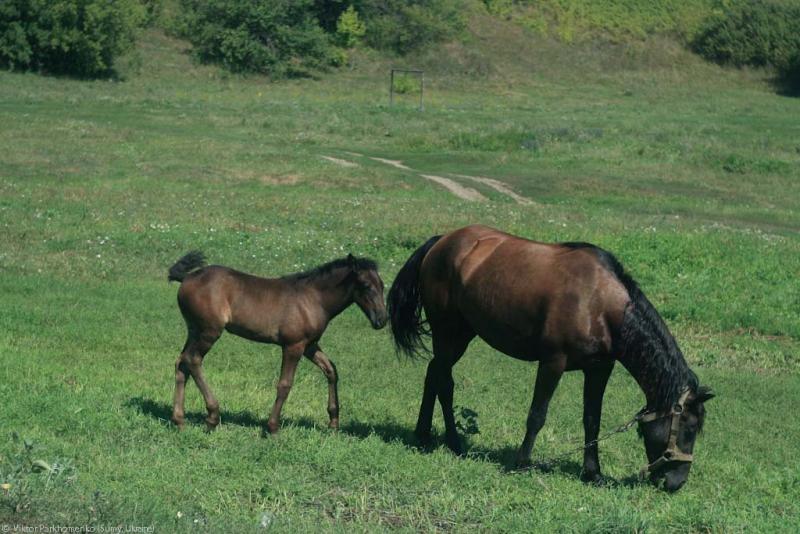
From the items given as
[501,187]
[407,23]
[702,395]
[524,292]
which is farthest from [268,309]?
[407,23]

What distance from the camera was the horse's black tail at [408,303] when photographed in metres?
10.5

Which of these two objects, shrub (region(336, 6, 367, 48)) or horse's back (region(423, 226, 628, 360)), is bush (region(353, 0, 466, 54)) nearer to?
shrub (region(336, 6, 367, 48))

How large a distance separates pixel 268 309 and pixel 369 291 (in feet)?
2.87

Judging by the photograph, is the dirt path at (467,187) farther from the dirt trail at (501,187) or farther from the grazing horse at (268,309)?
the grazing horse at (268,309)

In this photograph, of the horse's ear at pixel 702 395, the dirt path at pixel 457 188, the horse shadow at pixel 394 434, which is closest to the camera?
the horse's ear at pixel 702 395

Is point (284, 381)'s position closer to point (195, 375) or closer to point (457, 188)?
point (195, 375)

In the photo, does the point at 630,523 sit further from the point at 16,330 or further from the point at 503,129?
the point at 503,129

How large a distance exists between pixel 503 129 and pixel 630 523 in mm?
35909

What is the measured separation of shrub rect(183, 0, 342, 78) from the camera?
2351 inches

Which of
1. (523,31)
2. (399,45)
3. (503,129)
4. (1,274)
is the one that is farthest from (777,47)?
(1,274)

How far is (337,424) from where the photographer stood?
9.94m

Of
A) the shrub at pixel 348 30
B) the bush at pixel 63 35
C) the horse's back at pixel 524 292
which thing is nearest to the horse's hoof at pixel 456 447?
the horse's back at pixel 524 292

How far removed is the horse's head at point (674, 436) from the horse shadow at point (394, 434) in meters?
0.33

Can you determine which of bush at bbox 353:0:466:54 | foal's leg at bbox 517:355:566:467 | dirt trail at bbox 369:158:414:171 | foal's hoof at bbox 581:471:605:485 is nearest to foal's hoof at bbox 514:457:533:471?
foal's leg at bbox 517:355:566:467
